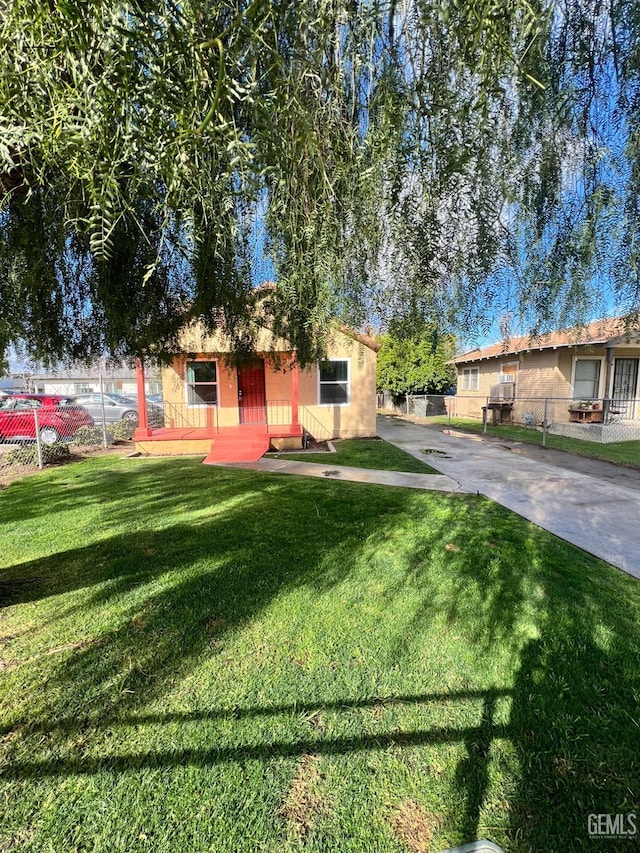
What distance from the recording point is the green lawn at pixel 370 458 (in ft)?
26.4

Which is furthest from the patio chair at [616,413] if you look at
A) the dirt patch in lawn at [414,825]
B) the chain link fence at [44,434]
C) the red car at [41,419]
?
the red car at [41,419]

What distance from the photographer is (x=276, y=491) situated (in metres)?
6.16

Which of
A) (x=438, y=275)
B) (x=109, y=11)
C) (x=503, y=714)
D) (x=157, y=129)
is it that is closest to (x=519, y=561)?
(x=503, y=714)

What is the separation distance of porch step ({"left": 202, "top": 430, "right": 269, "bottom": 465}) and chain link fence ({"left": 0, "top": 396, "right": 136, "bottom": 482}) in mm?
3557

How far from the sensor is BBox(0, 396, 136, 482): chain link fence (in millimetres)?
8375

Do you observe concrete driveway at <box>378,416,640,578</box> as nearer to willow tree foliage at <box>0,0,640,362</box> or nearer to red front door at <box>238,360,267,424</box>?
willow tree foliage at <box>0,0,640,362</box>

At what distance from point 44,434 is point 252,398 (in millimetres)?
5764

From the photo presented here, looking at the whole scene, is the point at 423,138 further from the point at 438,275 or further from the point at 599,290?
the point at 599,290

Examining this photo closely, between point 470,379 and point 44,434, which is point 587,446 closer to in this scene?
point 470,379

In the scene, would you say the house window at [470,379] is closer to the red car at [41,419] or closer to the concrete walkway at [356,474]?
the concrete walkway at [356,474]

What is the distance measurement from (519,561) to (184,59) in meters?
4.20

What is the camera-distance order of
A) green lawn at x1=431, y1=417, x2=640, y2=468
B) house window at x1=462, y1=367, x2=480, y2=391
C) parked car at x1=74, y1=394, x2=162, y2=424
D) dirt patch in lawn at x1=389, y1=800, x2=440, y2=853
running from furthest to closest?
house window at x1=462, y1=367, x2=480, y2=391
parked car at x1=74, y1=394, x2=162, y2=424
green lawn at x1=431, y1=417, x2=640, y2=468
dirt patch in lawn at x1=389, y1=800, x2=440, y2=853

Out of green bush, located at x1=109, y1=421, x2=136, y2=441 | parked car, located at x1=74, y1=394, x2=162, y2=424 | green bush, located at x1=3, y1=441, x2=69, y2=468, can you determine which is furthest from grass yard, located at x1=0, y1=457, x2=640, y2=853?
parked car, located at x1=74, y1=394, x2=162, y2=424

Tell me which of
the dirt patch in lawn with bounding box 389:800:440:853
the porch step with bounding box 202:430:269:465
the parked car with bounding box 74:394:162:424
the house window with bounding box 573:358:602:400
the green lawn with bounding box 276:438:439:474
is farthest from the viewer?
the parked car with bounding box 74:394:162:424
